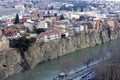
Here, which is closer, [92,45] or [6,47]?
[6,47]

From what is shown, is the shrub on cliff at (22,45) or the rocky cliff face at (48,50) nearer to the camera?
the rocky cliff face at (48,50)

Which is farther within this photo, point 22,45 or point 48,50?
point 48,50

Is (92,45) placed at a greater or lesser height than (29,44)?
lesser

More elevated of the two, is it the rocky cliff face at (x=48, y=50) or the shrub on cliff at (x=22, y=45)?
the shrub on cliff at (x=22, y=45)

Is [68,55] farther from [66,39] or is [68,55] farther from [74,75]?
[74,75]

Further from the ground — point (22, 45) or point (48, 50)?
point (22, 45)

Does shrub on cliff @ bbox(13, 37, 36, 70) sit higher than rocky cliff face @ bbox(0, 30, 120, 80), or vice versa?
shrub on cliff @ bbox(13, 37, 36, 70)

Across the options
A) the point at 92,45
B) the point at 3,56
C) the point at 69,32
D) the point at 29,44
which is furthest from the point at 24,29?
the point at 3,56

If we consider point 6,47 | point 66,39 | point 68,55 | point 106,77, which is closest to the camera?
point 106,77
